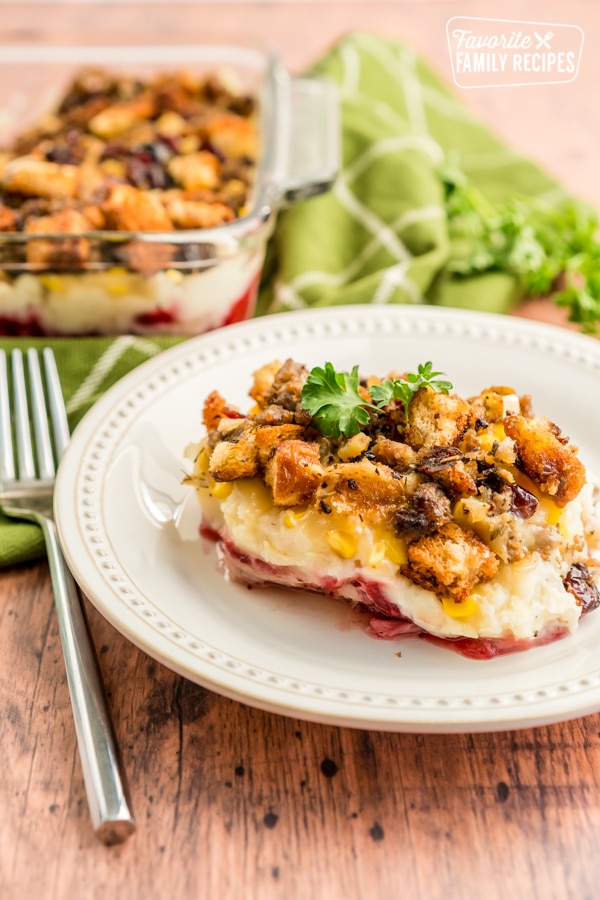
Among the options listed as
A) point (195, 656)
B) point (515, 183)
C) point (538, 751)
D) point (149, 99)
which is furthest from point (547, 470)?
point (149, 99)

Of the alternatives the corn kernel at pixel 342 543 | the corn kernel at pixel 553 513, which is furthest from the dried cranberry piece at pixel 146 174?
the corn kernel at pixel 553 513

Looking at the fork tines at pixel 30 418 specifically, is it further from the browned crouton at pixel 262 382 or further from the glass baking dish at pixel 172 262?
the browned crouton at pixel 262 382

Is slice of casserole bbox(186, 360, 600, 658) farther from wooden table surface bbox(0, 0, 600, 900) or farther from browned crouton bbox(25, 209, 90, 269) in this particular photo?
browned crouton bbox(25, 209, 90, 269)

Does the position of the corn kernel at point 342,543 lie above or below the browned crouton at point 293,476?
below

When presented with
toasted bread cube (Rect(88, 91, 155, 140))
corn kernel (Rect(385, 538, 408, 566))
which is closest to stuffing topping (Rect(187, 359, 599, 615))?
corn kernel (Rect(385, 538, 408, 566))

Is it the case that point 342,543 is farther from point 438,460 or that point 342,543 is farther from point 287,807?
point 287,807

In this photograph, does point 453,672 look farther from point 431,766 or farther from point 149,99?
point 149,99

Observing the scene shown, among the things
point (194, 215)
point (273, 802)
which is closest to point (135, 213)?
point (194, 215)
